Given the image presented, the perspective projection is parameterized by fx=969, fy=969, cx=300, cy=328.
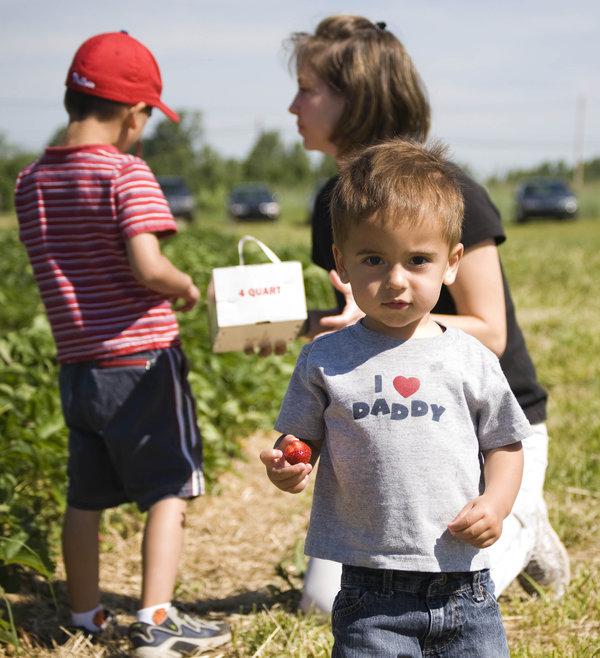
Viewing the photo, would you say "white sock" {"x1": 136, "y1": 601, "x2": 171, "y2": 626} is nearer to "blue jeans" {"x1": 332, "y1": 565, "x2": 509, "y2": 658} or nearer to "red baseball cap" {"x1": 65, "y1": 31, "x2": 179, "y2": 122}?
"blue jeans" {"x1": 332, "y1": 565, "x2": 509, "y2": 658}

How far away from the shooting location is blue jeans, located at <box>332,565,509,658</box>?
1.94 meters

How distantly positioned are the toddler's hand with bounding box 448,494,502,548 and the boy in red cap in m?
1.19

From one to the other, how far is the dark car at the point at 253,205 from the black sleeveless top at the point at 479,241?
30.5 meters

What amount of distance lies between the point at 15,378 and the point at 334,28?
82.4 inches

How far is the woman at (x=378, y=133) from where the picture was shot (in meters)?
2.90

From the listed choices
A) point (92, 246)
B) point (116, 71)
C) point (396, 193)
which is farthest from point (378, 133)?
point (396, 193)

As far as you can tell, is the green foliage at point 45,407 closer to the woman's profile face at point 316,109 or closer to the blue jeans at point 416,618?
the blue jeans at point 416,618

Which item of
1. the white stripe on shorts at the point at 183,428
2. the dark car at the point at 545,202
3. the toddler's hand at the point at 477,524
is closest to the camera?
the toddler's hand at the point at 477,524

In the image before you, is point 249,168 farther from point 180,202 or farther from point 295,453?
point 295,453

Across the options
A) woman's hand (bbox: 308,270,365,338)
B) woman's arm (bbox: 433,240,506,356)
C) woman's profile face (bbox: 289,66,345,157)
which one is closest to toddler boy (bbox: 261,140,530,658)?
woman's hand (bbox: 308,270,365,338)

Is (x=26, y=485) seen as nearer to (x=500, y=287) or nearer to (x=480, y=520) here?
(x=500, y=287)

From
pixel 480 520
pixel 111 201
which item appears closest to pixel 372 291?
pixel 480 520

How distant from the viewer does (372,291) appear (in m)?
1.91

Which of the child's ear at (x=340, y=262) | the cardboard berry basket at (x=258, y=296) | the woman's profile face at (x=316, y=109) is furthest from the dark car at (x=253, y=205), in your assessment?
the child's ear at (x=340, y=262)
